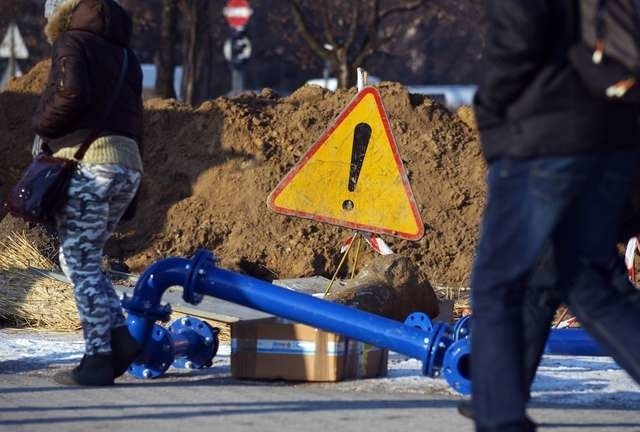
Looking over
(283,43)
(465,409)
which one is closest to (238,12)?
(283,43)

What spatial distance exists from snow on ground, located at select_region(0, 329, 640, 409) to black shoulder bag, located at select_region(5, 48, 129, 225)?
1162 mm

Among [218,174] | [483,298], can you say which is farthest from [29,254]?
[483,298]

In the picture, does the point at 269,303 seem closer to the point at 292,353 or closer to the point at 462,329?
the point at 292,353

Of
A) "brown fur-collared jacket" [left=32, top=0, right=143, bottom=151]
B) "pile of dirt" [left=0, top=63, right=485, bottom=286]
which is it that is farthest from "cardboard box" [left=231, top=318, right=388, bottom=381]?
"pile of dirt" [left=0, top=63, right=485, bottom=286]

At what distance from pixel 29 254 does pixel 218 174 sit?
2.86m

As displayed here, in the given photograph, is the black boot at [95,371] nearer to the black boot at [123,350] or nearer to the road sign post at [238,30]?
the black boot at [123,350]

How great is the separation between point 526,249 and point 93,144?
246 cm

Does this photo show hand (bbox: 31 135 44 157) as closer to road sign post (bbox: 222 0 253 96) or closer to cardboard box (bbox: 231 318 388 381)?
cardboard box (bbox: 231 318 388 381)

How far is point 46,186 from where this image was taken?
6.23m

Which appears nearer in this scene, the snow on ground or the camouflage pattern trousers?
the camouflage pattern trousers

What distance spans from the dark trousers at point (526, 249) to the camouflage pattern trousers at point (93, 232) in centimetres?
225

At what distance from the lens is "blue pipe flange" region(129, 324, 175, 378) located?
22.0 feet

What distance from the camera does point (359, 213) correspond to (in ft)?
29.0

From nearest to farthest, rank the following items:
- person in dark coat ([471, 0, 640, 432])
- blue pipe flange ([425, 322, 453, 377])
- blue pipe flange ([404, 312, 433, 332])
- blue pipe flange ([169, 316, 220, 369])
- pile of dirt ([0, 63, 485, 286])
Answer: person in dark coat ([471, 0, 640, 432]) → blue pipe flange ([425, 322, 453, 377]) → blue pipe flange ([404, 312, 433, 332]) → blue pipe flange ([169, 316, 220, 369]) → pile of dirt ([0, 63, 485, 286])
